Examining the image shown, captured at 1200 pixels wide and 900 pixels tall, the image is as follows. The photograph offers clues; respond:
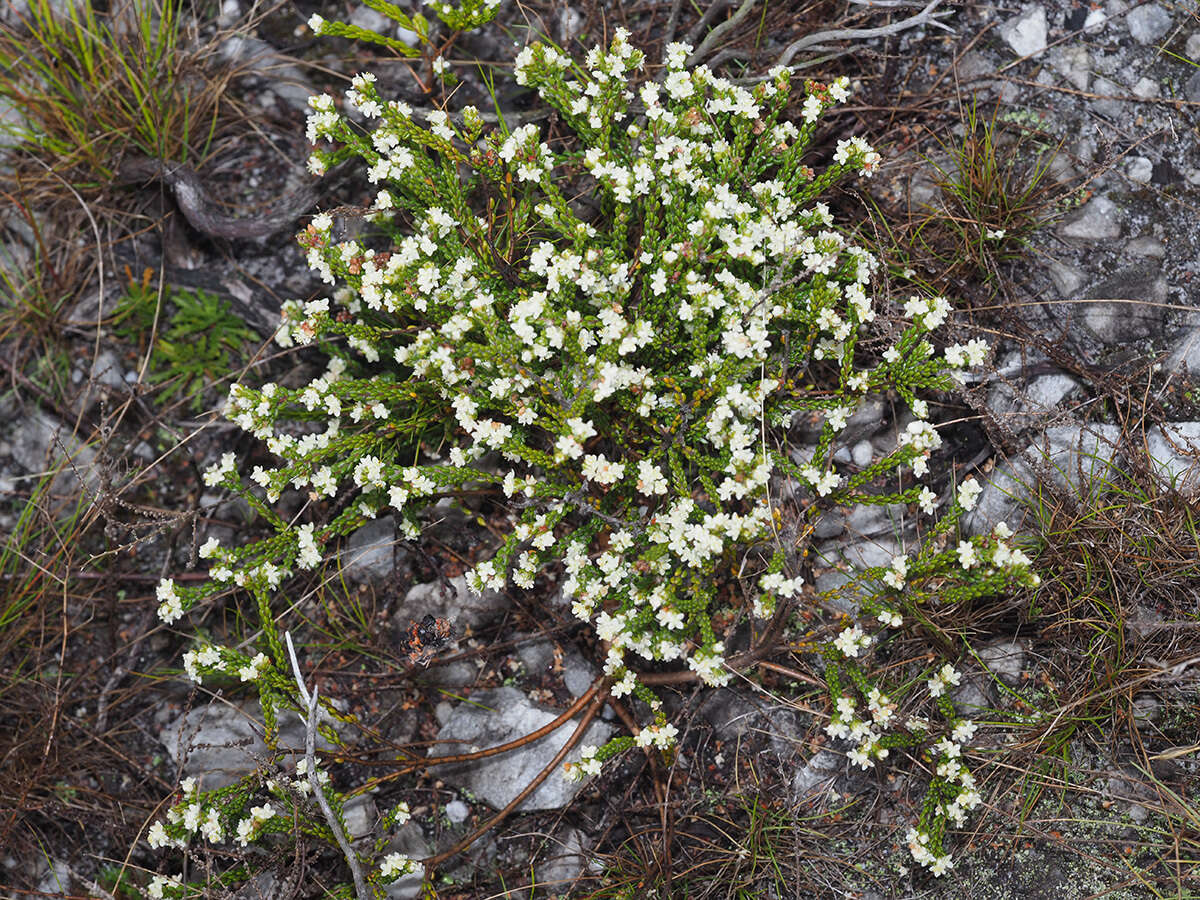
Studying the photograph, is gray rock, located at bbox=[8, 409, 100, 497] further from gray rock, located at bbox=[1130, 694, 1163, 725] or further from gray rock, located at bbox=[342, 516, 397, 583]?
gray rock, located at bbox=[1130, 694, 1163, 725]

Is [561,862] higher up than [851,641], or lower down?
lower down

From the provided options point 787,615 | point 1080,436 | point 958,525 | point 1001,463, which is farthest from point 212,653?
point 1080,436

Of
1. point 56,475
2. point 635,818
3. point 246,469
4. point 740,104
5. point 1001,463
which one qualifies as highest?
point 740,104

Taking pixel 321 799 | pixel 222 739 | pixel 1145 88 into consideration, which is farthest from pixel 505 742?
pixel 1145 88

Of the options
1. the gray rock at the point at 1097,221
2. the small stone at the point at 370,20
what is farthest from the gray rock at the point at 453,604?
the gray rock at the point at 1097,221

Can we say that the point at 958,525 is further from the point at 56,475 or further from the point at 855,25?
the point at 56,475

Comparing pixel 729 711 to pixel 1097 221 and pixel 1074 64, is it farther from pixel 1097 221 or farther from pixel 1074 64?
pixel 1074 64
